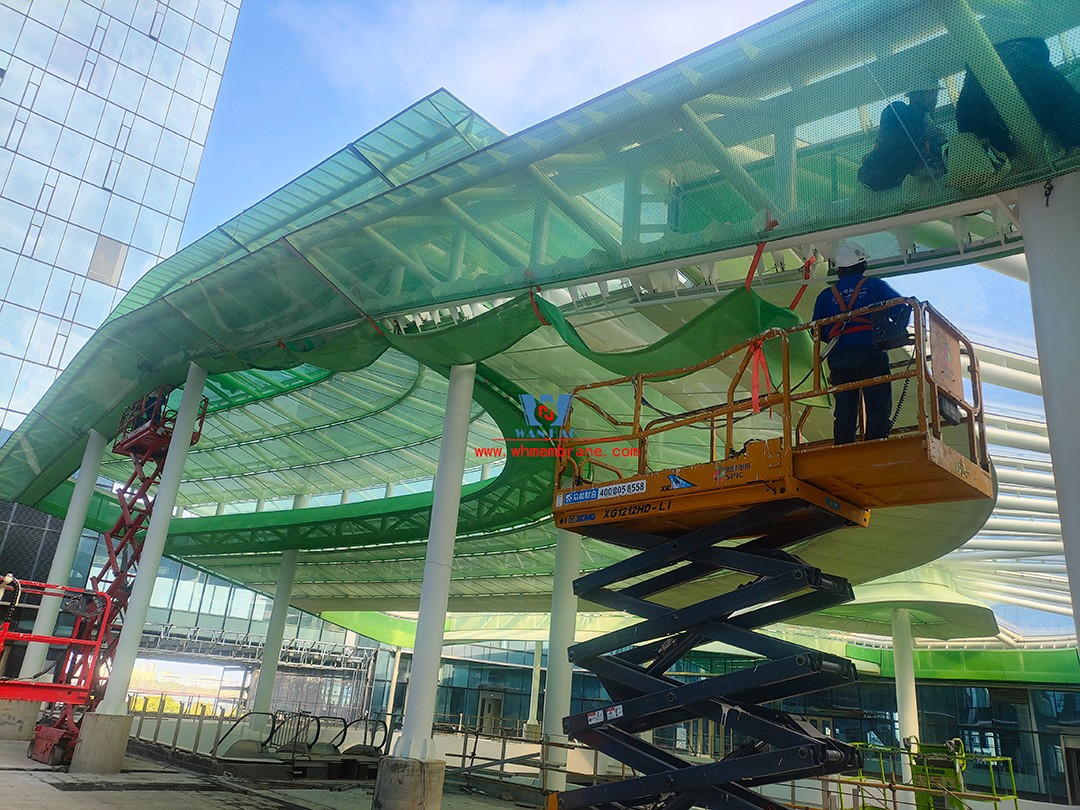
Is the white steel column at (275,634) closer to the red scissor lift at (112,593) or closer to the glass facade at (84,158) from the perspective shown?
the red scissor lift at (112,593)

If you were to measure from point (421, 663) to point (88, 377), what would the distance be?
1538 centimetres

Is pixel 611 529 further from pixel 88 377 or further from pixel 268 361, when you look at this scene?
pixel 88 377

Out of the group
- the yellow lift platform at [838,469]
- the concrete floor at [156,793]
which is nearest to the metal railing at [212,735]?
the concrete floor at [156,793]

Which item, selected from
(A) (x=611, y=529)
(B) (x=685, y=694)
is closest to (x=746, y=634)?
(B) (x=685, y=694)

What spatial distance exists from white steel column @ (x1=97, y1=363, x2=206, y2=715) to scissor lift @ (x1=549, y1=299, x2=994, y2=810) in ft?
42.3

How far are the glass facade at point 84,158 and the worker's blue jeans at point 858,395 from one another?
1654 inches

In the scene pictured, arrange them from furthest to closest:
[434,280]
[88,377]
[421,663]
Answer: [88,377] < [421,663] < [434,280]

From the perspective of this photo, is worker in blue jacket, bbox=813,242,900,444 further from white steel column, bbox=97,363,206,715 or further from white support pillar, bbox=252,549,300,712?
white support pillar, bbox=252,549,300,712

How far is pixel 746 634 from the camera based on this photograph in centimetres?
784

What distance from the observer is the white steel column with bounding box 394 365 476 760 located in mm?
13781

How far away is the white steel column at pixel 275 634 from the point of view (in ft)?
103

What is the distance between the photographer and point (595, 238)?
1075 centimetres

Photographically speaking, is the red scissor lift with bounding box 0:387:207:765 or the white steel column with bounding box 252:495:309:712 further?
the white steel column with bounding box 252:495:309:712

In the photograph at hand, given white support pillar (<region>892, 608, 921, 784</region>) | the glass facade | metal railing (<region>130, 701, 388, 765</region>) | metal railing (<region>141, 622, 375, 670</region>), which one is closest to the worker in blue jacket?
metal railing (<region>130, 701, 388, 765</region>)
